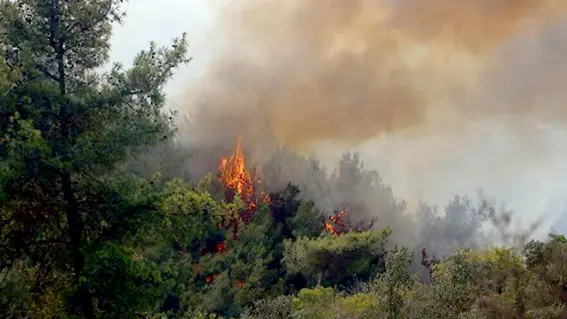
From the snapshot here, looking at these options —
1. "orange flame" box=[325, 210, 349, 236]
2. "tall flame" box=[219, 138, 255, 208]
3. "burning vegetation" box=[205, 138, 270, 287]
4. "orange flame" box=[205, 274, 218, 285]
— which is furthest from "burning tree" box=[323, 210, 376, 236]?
"orange flame" box=[205, 274, 218, 285]

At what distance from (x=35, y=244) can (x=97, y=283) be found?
42.6 inches

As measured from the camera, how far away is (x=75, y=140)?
6.52 m

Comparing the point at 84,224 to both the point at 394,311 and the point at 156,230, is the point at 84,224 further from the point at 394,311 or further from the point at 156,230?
the point at 394,311

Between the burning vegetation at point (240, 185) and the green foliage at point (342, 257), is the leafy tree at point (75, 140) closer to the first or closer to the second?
the green foliage at point (342, 257)

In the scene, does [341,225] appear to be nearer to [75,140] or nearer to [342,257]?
[342,257]

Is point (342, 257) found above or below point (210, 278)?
above

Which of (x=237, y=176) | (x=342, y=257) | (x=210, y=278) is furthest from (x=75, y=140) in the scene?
(x=237, y=176)

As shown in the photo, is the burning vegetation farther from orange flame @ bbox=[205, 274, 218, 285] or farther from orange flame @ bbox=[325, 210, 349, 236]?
orange flame @ bbox=[325, 210, 349, 236]

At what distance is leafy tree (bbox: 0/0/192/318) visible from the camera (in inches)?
245

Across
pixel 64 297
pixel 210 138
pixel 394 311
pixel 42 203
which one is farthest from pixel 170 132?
pixel 210 138

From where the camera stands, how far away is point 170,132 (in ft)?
23.4

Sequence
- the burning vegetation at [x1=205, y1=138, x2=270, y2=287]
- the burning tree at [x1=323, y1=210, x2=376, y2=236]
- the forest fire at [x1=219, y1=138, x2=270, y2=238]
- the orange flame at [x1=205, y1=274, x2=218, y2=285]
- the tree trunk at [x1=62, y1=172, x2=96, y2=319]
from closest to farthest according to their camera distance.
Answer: the tree trunk at [x1=62, y1=172, x2=96, y2=319]
the orange flame at [x1=205, y1=274, x2=218, y2=285]
the burning tree at [x1=323, y1=210, x2=376, y2=236]
the burning vegetation at [x1=205, y1=138, x2=270, y2=287]
the forest fire at [x1=219, y1=138, x2=270, y2=238]

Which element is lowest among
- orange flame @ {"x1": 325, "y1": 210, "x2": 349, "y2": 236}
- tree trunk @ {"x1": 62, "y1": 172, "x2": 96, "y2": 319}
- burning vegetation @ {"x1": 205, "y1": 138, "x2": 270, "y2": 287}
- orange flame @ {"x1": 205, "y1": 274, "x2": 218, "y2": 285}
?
tree trunk @ {"x1": 62, "y1": 172, "x2": 96, "y2": 319}

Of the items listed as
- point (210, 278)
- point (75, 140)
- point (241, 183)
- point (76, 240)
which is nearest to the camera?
point (75, 140)
